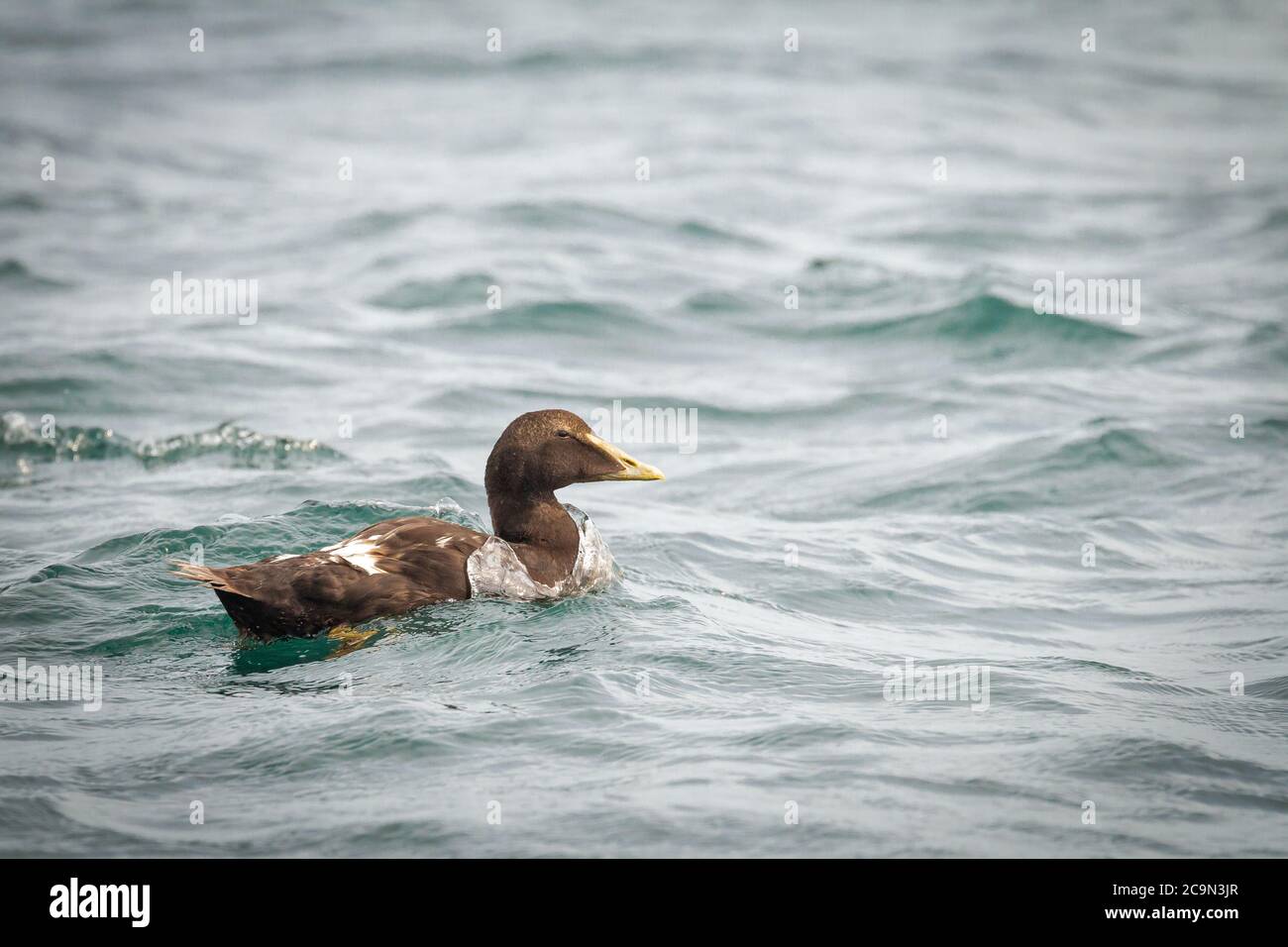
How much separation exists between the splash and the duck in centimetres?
4

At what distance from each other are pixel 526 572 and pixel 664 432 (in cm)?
540

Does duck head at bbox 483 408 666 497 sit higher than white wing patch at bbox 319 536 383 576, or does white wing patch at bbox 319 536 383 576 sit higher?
→ duck head at bbox 483 408 666 497

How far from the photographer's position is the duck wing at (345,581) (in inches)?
291

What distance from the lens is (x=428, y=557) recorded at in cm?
795

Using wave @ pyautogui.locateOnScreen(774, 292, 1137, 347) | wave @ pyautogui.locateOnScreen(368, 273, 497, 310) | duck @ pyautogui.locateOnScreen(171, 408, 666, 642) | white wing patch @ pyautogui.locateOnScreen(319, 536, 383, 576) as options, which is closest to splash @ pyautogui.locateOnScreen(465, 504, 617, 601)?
duck @ pyautogui.locateOnScreen(171, 408, 666, 642)

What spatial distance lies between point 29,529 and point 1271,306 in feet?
41.5

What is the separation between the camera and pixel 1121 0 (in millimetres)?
35719

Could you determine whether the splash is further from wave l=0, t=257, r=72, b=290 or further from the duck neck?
wave l=0, t=257, r=72, b=290

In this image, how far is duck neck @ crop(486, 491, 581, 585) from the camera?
8.47 metres

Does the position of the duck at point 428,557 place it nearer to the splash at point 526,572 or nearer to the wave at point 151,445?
the splash at point 526,572

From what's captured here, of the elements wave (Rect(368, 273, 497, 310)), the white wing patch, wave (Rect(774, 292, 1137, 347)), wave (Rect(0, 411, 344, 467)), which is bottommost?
the white wing patch

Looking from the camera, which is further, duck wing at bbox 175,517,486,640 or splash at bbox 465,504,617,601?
splash at bbox 465,504,617,601

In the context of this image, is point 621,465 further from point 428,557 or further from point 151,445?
point 151,445

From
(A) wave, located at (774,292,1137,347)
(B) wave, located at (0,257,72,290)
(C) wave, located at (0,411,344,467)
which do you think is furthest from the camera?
(B) wave, located at (0,257,72,290)
